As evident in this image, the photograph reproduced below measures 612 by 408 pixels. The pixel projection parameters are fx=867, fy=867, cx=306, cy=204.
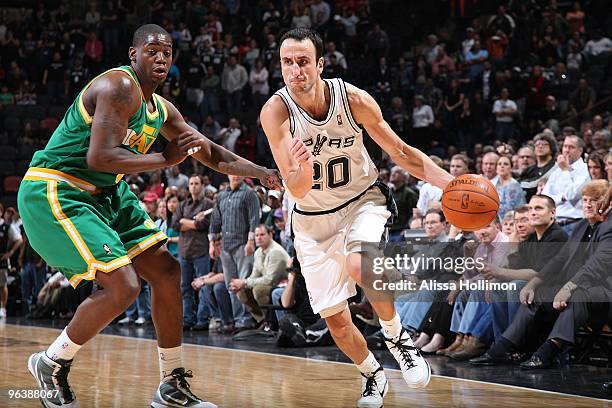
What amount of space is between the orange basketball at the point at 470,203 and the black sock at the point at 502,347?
2199 mm

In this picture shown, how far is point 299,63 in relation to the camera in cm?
478

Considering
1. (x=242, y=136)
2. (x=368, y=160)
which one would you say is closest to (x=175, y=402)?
(x=368, y=160)

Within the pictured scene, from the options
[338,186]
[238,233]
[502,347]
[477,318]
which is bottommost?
[502,347]

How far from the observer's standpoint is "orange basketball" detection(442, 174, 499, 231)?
4.96 metres

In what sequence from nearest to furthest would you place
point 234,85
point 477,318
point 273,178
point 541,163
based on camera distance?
point 273,178
point 477,318
point 541,163
point 234,85

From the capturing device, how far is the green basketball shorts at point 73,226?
440 cm

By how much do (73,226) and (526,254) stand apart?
4.05 metres

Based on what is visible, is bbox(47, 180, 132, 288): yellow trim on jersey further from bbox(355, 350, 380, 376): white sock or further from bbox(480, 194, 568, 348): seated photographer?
bbox(480, 194, 568, 348): seated photographer

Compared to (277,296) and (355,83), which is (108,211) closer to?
(277,296)

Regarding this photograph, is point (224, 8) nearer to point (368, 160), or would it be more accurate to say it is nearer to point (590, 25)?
Result: point (590, 25)

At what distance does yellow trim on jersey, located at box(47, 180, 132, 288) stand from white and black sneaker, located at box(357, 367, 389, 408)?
155 centimetres

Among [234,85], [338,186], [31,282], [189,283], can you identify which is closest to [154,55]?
[338,186]

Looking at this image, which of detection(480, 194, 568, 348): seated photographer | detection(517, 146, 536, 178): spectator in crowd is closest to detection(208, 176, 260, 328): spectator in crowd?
detection(517, 146, 536, 178): spectator in crowd

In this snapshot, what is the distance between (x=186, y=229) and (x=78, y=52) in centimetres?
818
